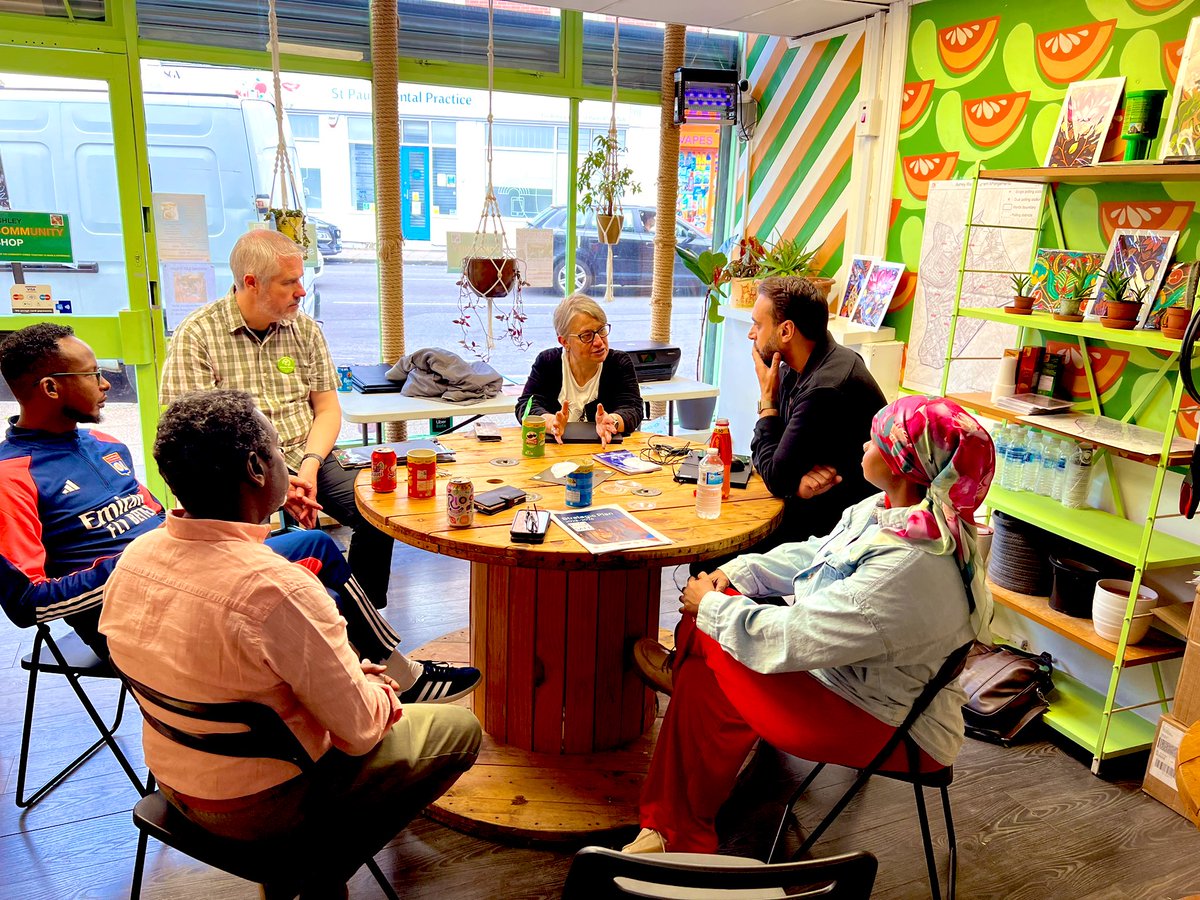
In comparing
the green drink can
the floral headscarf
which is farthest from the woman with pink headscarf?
the green drink can

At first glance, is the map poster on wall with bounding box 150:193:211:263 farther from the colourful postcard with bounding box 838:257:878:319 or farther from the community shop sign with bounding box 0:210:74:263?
the colourful postcard with bounding box 838:257:878:319

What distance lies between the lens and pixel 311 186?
4422 mm

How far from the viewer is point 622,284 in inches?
213

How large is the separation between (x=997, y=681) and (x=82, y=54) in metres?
4.53

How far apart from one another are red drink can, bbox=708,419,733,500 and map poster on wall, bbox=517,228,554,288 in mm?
2574

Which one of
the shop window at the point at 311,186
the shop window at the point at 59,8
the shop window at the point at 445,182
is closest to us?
the shop window at the point at 59,8

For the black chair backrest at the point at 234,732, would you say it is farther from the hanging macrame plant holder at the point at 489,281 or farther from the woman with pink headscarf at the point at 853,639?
the hanging macrame plant holder at the point at 489,281

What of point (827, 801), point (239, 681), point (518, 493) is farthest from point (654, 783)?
point (239, 681)

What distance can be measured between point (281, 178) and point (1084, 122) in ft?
10.6

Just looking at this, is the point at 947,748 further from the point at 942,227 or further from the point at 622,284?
the point at 622,284

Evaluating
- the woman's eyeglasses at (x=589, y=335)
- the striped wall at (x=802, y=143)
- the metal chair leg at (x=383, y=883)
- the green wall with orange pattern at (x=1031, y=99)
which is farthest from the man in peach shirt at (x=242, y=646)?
the striped wall at (x=802, y=143)

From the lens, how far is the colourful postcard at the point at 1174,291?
2.59 meters

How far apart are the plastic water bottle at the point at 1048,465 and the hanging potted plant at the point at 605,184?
8.34ft

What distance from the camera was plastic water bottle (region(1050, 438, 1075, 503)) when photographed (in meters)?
3.04
